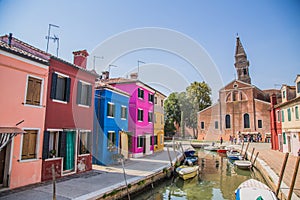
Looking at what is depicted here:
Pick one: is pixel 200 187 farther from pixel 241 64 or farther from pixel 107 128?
pixel 241 64

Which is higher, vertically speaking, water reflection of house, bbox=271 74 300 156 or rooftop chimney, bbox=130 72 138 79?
rooftop chimney, bbox=130 72 138 79

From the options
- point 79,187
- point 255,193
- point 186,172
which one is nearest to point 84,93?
point 79,187

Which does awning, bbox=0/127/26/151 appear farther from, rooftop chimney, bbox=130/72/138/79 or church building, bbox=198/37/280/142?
church building, bbox=198/37/280/142

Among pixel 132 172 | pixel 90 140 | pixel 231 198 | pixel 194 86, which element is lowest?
pixel 231 198

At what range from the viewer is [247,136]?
44.8m

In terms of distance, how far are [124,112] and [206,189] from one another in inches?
373

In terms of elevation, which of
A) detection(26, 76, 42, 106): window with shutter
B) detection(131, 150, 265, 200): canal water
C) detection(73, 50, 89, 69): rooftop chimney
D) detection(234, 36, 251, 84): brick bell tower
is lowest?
detection(131, 150, 265, 200): canal water

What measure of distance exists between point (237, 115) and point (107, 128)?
39.2m

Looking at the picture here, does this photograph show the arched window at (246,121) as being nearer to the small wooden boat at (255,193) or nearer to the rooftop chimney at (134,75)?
the rooftop chimney at (134,75)

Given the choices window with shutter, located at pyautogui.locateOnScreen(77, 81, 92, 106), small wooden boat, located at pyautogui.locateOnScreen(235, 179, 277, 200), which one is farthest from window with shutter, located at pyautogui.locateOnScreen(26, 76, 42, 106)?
small wooden boat, located at pyautogui.locateOnScreen(235, 179, 277, 200)

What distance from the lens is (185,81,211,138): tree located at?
2189 inches

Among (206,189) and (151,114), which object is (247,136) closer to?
(151,114)

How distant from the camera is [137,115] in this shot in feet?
72.1

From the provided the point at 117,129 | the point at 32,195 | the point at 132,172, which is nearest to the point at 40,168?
the point at 32,195
